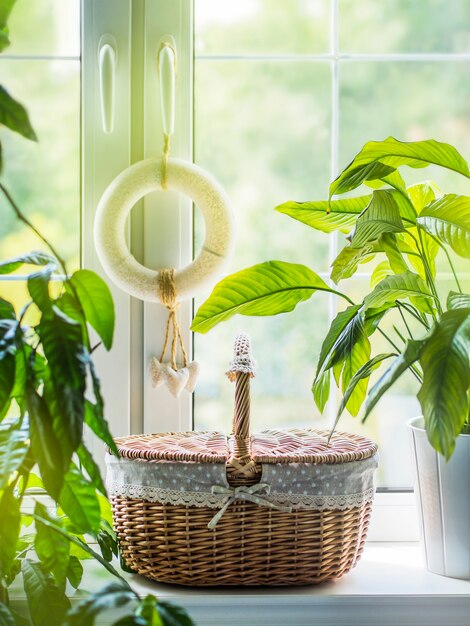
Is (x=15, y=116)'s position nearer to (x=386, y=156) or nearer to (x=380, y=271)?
(x=386, y=156)

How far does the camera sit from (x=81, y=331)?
0.88 metres

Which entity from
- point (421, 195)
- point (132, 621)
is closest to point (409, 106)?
point (421, 195)

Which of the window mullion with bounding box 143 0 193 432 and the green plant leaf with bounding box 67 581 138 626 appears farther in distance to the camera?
the window mullion with bounding box 143 0 193 432

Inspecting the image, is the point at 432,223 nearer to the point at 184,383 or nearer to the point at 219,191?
the point at 219,191

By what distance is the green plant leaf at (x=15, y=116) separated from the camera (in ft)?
2.90

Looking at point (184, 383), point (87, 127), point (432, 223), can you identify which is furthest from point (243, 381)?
point (87, 127)

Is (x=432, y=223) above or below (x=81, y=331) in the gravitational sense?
above

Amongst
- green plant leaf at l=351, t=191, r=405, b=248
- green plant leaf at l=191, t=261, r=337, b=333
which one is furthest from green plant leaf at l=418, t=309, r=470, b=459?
green plant leaf at l=191, t=261, r=337, b=333

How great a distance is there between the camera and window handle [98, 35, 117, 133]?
1.53 m

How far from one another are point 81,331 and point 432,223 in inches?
25.2

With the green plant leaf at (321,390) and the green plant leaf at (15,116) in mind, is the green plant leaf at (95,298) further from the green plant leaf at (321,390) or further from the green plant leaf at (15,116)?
the green plant leaf at (321,390)

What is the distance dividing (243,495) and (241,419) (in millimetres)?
125

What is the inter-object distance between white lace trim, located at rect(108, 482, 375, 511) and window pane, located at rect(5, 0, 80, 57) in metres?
0.90

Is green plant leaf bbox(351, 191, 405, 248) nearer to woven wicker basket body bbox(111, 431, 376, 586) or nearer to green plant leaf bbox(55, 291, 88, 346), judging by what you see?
woven wicker basket body bbox(111, 431, 376, 586)
